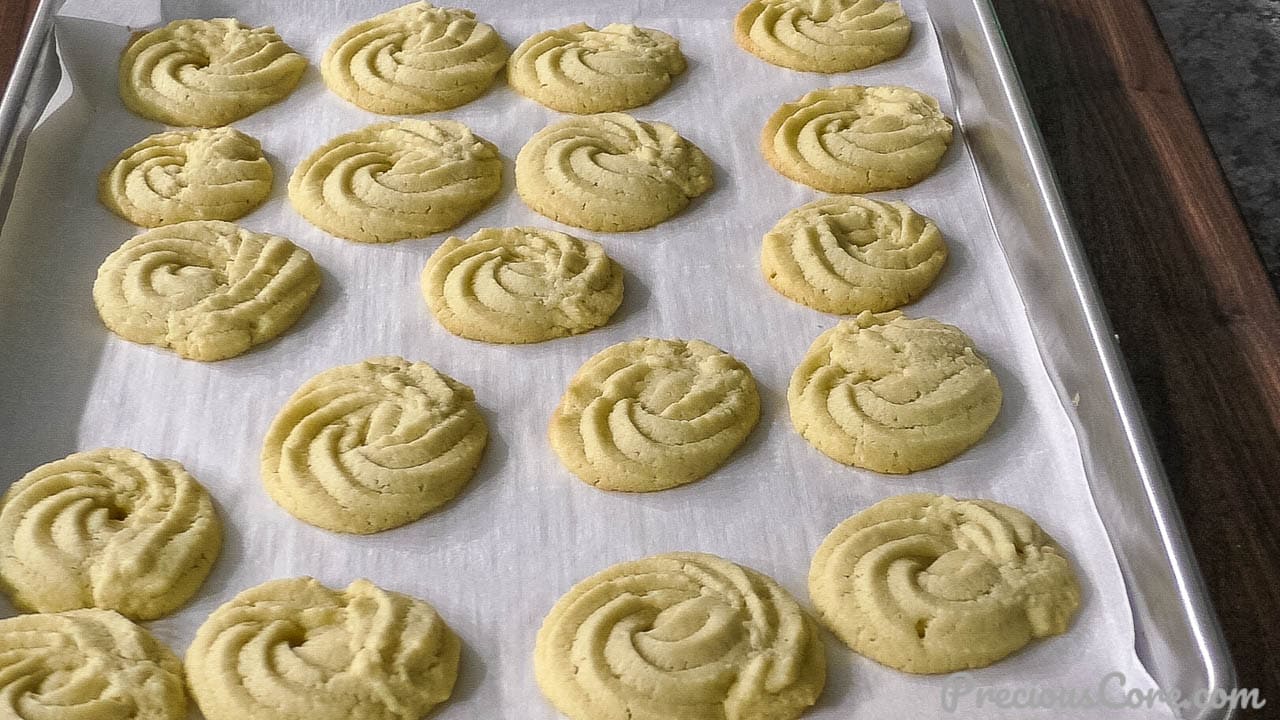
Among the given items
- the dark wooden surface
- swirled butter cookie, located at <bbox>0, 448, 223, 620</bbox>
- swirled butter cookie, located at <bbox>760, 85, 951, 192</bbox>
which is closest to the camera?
swirled butter cookie, located at <bbox>0, 448, 223, 620</bbox>

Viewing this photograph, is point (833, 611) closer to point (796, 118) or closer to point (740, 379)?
point (740, 379)

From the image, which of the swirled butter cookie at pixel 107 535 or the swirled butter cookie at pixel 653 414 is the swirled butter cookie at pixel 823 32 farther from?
the swirled butter cookie at pixel 107 535

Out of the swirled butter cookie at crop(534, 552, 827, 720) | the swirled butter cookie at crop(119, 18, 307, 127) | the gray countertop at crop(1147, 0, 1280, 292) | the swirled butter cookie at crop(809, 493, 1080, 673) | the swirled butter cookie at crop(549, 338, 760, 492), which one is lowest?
the gray countertop at crop(1147, 0, 1280, 292)

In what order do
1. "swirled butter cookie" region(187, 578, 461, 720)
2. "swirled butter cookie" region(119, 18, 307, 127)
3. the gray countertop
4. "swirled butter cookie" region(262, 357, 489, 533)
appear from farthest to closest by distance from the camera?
the gray countertop, "swirled butter cookie" region(119, 18, 307, 127), "swirled butter cookie" region(262, 357, 489, 533), "swirled butter cookie" region(187, 578, 461, 720)

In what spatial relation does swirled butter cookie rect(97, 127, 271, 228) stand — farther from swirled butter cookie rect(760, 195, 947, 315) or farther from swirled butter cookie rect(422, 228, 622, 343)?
swirled butter cookie rect(760, 195, 947, 315)

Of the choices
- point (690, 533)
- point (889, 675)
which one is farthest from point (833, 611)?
point (690, 533)

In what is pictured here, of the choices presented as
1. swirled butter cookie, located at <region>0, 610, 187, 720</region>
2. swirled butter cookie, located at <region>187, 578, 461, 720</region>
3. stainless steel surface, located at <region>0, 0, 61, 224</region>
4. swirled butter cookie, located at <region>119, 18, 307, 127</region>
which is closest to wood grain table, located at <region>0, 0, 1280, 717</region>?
stainless steel surface, located at <region>0, 0, 61, 224</region>
